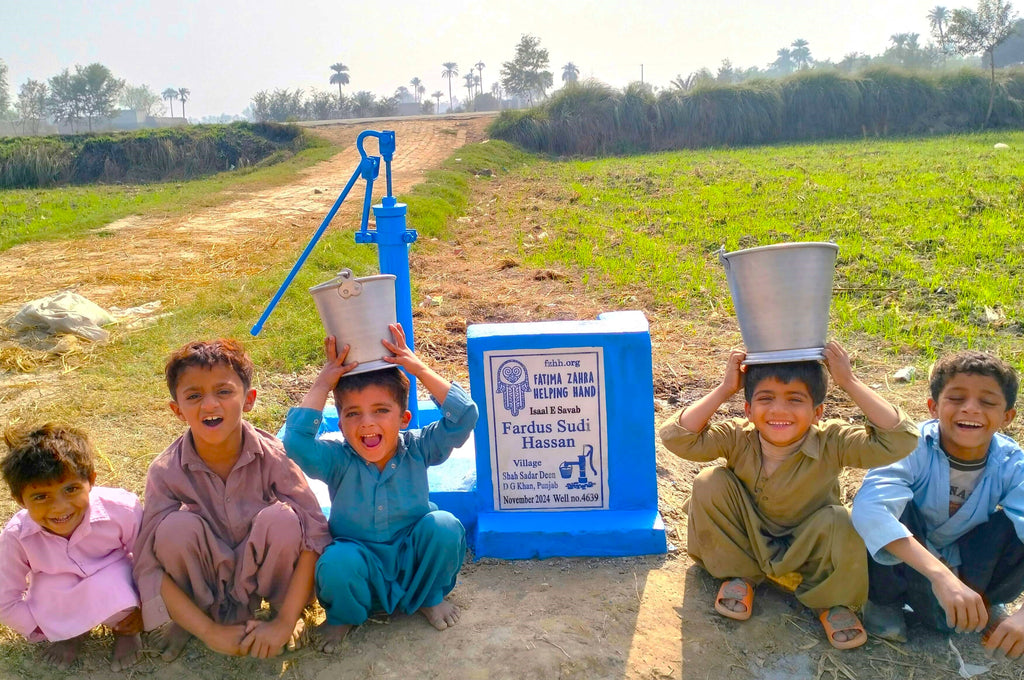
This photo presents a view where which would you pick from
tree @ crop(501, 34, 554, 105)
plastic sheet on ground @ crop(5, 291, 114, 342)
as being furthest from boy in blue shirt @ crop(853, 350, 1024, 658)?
tree @ crop(501, 34, 554, 105)

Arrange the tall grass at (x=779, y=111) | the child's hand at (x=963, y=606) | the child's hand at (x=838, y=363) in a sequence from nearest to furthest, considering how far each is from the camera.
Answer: the child's hand at (x=963, y=606), the child's hand at (x=838, y=363), the tall grass at (x=779, y=111)

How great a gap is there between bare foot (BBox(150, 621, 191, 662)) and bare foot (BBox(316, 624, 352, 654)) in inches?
15.6

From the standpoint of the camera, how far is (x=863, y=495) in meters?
2.47

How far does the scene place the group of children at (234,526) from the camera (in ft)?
7.84

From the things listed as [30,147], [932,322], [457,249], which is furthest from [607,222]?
[30,147]

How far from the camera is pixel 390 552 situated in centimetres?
255

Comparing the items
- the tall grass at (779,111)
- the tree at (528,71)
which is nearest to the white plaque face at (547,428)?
the tall grass at (779,111)

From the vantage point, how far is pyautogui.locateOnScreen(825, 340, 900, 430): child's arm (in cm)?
228

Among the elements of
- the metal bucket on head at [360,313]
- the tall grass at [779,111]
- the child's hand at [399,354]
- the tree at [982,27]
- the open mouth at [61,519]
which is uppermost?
the tree at [982,27]

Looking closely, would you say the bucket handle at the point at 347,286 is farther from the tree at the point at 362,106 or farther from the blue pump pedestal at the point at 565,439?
the tree at the point at 362,106

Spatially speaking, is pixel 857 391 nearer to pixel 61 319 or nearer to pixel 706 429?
pixel 706 429

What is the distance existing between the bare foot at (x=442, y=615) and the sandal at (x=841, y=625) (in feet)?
3.67

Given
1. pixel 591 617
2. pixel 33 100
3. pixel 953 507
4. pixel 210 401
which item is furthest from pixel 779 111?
pixel 33 100

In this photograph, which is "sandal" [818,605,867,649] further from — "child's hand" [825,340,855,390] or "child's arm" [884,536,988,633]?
"child's hand" [825,340,855,390]
